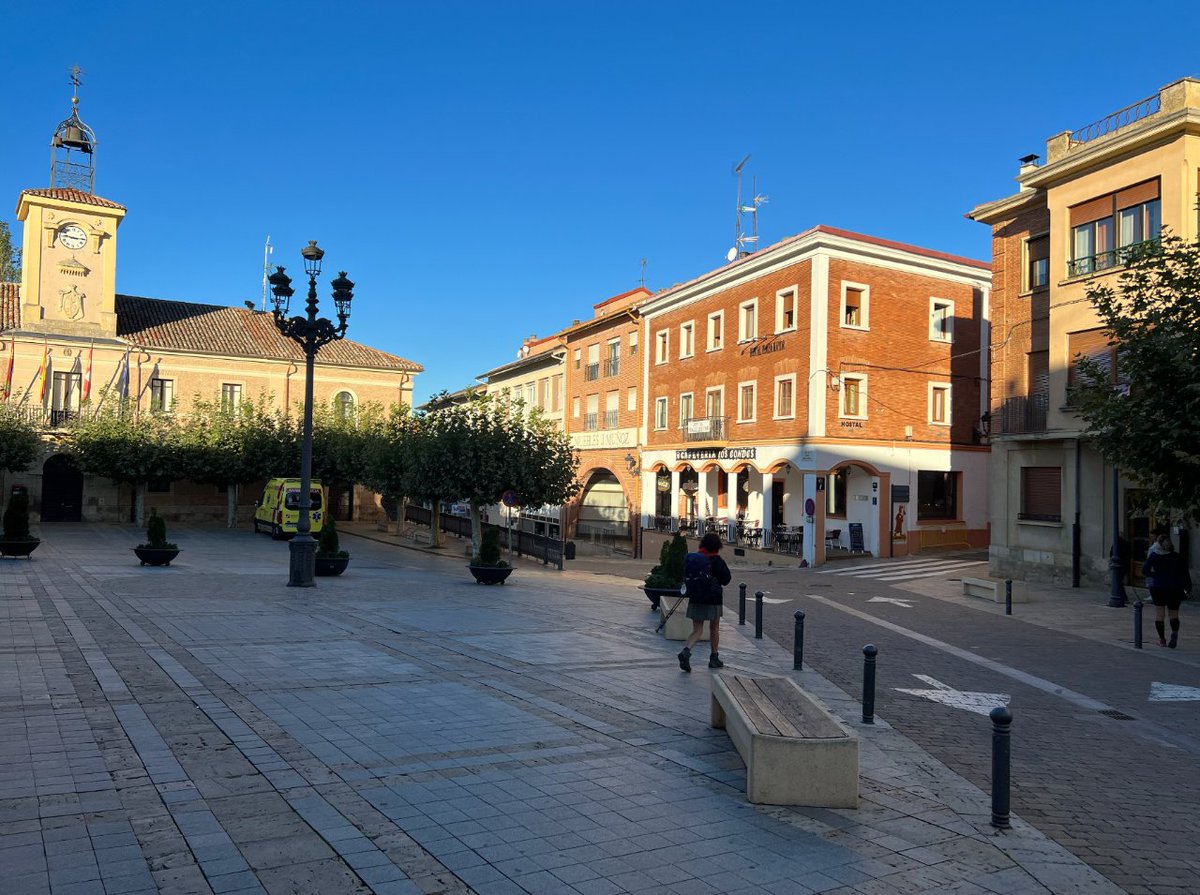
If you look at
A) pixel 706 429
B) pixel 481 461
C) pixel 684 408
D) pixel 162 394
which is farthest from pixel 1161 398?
pixel 162 394

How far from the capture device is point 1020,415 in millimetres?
23156

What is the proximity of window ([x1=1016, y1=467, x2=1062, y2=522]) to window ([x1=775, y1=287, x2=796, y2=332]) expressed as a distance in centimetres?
951

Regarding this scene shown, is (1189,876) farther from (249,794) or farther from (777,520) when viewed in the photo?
(777,520)

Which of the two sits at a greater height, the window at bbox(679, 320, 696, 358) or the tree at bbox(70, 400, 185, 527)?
the window at bbox(679, 320, 696, 358)

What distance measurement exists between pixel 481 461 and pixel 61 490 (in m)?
22.7

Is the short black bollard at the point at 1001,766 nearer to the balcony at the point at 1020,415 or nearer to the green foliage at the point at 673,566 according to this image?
the green foliage at the point at 673,566

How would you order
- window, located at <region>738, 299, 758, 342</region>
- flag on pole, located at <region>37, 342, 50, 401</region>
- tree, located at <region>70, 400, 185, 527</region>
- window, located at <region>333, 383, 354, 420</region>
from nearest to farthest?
1. window, located at <region>738, 299, 758, 342</region>
2. tree, located at <region>70, 400, 185, 527</region>
3. flag on pole, located at <region>37, 342, 50, 401</region>
4. window, located at <region>333, 383, 354, 420</region>

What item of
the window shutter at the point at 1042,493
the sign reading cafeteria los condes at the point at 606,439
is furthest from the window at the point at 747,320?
the window shutter at the point at 1042,493

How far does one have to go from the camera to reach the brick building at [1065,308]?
19.2 m

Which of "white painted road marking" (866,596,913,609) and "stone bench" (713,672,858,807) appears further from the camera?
"white painted road marking" (866,596,913,609)

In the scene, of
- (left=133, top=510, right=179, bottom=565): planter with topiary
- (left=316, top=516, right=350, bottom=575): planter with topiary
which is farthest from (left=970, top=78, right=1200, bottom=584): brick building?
(left=133, top=510, right=179, bottom=565): planter with topiary

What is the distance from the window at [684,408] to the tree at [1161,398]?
74.7ft

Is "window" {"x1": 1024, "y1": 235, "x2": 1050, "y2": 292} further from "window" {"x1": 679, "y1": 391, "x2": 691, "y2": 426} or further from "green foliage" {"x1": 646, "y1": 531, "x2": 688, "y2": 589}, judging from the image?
"green foliage" {"x1": 646, "y1": 531, "x2": 688, "y2": 589}

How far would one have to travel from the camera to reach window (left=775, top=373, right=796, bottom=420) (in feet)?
96.6
